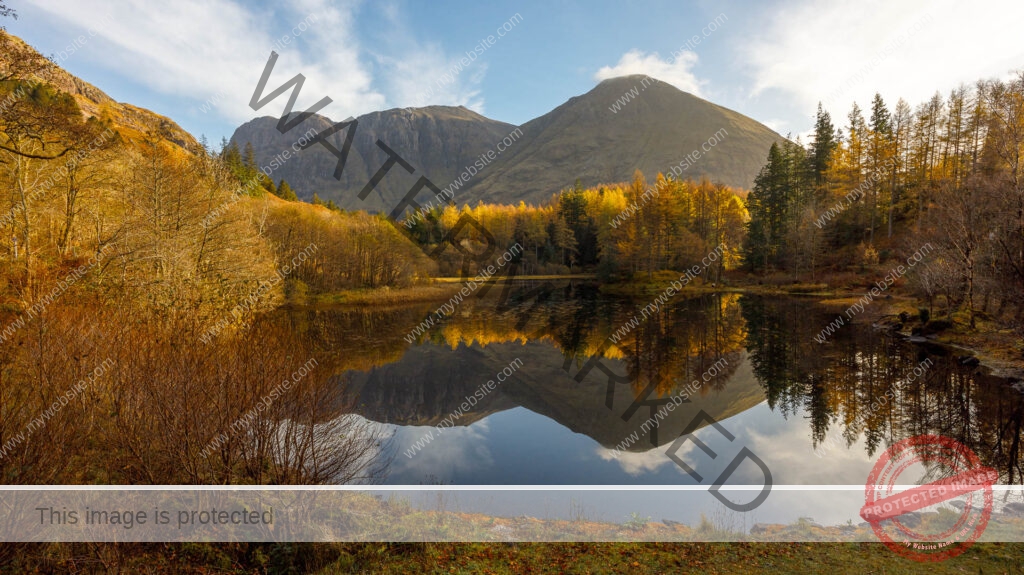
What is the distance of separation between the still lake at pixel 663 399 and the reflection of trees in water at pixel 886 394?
6 cm

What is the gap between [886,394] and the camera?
1516 centimetres

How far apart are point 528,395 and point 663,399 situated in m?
5.77

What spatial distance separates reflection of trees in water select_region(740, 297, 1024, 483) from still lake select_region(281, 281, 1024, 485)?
0.06 m

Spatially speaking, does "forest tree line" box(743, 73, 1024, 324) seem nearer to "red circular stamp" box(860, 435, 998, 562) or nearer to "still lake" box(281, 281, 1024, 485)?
"still lake" box(281, 281, 1024, 485)

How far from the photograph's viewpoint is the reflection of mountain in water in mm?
14898

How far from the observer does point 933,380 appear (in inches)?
631

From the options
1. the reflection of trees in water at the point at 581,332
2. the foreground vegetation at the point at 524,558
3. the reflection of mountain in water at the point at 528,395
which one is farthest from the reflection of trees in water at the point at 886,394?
the foreground vegetation at the point at 524,558

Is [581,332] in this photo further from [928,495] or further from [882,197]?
[882,197]

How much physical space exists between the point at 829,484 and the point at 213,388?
13.2 meters

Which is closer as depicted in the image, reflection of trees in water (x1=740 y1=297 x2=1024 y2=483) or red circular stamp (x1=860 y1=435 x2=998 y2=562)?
red circular stamp (x1=860 y1=435 x2=998 y2=562)

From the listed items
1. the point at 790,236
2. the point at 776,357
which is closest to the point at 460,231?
the point at 790,236

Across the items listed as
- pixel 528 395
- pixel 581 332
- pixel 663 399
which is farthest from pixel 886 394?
pixel 581 332

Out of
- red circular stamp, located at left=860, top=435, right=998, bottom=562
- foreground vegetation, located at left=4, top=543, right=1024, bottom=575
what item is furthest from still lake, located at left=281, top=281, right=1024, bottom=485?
foreground vegetation, located at left=4, top=543, right=1024, bottom=575

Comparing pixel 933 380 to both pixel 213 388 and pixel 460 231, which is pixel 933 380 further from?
pixel 460 231
